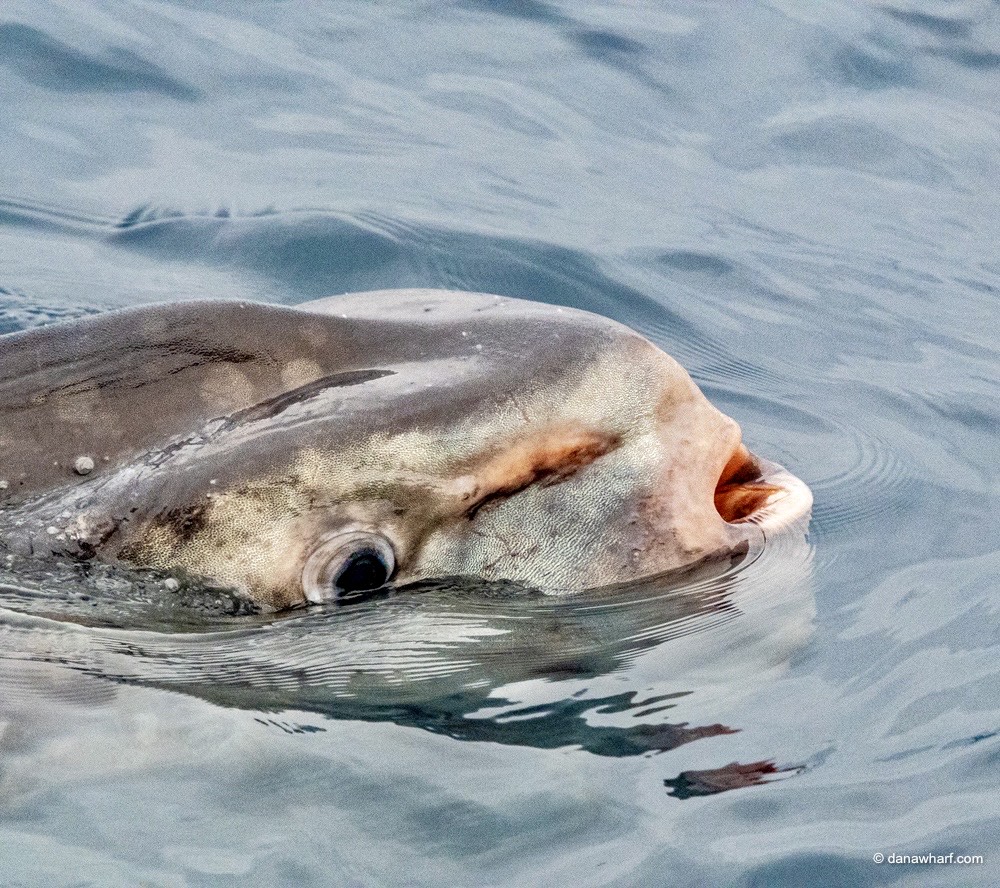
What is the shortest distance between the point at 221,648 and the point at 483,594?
2.29 ft

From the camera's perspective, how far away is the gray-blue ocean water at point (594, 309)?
396 centimetres

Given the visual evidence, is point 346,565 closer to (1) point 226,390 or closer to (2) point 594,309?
(1) point 226,390

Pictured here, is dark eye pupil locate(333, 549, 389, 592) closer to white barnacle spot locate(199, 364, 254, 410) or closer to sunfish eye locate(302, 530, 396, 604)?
sunfish eye locate(302, 530, 396, 604)

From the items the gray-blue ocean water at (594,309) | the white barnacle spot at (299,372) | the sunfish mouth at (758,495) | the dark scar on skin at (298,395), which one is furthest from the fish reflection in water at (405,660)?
the white barnacle spot at (299,372)

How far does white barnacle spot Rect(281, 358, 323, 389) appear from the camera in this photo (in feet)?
14.3

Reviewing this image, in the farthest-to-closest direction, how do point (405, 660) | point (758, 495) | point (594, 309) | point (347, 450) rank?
point (594, 309) < point (758, 495) < point (405, 660) < point (347, 450)

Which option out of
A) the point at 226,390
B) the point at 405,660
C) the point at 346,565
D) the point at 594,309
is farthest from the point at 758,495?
the point at 594,309

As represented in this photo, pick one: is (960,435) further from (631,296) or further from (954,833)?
(954,833)

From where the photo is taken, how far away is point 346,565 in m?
4.24

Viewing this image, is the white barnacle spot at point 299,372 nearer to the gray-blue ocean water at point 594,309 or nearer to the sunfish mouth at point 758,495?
the gray-blue ocean water at point 594,309

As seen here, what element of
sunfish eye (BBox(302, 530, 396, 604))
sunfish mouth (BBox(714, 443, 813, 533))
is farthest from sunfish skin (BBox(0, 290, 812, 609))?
sunfish mouth (BBox(714, 443, 813, 533))

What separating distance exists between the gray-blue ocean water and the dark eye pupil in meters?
0.08

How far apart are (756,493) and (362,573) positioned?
49.0 inches

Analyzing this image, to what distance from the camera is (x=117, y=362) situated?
432cm
